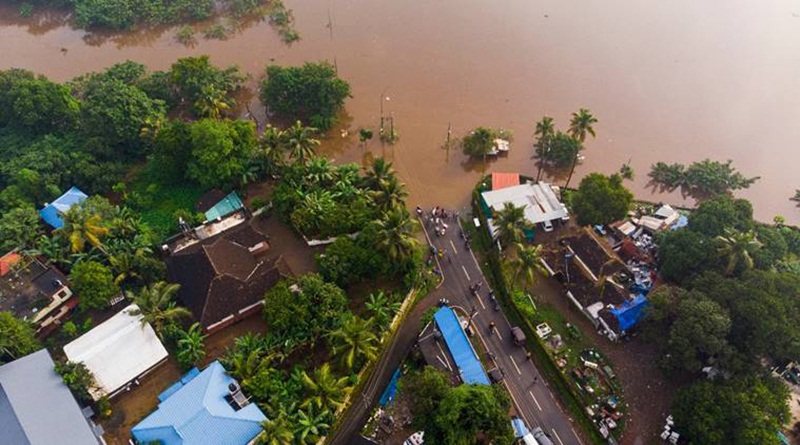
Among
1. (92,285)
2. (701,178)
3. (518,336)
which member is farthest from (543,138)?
(92,285)

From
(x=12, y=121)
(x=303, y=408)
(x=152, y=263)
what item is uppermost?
(x=12, y=121)

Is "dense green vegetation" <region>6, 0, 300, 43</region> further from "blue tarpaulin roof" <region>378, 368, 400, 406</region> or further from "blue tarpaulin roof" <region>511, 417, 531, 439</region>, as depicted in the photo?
"blue tarpaulin roof" <region>511, 417, 531, 439</region>

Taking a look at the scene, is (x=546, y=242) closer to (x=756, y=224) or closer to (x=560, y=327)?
(x=560, y=327)

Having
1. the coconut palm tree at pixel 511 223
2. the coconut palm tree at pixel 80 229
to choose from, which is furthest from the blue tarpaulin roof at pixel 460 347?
the coconut palm tree at pixel 80 229

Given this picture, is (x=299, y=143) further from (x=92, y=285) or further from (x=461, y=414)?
(x=461, y=414)

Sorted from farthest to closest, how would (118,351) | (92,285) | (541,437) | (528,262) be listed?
(92,285) → (528,262) → (118,351) → (541,437)

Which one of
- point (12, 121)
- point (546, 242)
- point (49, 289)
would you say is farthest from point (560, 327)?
point (12, 121)
